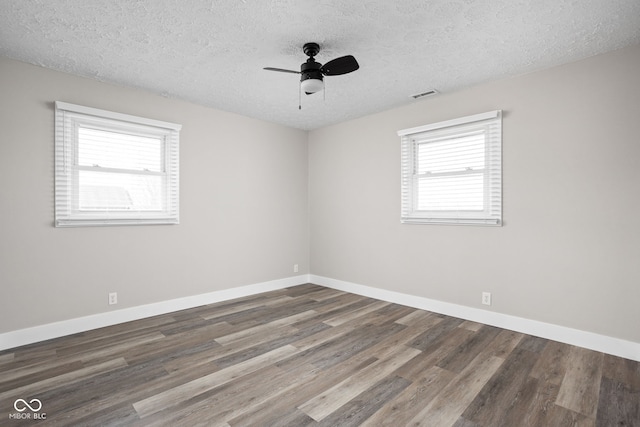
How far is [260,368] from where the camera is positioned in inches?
101

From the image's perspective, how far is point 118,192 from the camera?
144 inches

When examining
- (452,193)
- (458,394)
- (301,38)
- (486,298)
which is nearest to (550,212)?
(452,193)

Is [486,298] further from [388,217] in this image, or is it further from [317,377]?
[317,377]

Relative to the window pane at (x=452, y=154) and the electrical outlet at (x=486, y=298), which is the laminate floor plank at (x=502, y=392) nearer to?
the electrical outlet at (x=486, y=298)

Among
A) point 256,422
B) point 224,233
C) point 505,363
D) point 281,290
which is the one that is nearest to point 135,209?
point 224,233

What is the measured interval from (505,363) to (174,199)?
12.8 ft

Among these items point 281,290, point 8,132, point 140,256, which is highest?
point 8,132

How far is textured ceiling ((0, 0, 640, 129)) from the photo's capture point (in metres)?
2.27

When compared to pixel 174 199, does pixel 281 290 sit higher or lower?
lower

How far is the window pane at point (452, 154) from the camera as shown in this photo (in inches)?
146

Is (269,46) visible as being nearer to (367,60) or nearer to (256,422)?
(367,60)

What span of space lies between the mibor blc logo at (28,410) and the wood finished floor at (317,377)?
0.11 ft

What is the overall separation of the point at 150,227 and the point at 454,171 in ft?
12.2

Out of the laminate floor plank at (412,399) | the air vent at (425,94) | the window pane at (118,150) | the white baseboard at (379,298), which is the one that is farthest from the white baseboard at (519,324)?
the window pane at (118,150)
